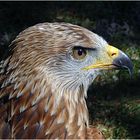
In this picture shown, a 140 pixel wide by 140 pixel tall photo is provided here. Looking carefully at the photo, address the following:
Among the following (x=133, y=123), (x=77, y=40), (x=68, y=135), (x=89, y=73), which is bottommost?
(x=133, y=123)

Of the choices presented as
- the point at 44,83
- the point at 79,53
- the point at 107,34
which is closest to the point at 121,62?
the point at 79,53

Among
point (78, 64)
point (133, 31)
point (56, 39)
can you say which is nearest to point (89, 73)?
point (78, 64)

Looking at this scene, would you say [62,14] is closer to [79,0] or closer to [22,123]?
[79,0]

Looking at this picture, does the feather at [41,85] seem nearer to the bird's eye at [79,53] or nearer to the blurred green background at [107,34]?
the bird's eye at [79,53]

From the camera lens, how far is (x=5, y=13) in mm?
8859

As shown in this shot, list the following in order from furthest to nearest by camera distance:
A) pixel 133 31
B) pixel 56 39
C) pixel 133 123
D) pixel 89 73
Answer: pixel 133 31, pixel 133 123, pixel 89 73, pixel 56 39

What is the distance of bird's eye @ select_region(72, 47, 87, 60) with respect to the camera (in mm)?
4215

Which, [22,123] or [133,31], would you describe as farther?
[133,31]

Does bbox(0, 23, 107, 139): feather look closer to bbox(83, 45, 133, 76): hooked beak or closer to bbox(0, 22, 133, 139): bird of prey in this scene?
bbox(0, 22, 133, 139): bird of prey

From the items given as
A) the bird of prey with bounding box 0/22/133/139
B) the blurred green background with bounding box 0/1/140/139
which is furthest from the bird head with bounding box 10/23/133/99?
the blurred green background with bounding box 0/1/140/139

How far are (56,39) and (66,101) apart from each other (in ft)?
1.50

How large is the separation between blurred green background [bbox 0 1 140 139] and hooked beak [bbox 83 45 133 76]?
2.21 meters

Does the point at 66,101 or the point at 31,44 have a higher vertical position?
the point at 31,44

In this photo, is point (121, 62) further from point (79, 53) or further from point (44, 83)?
point (44, 83)
